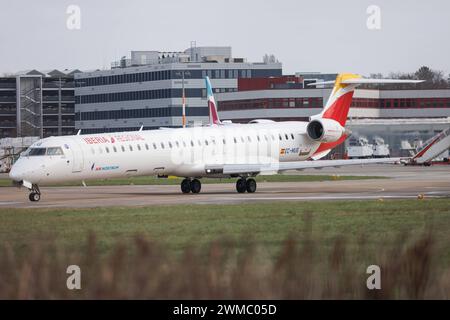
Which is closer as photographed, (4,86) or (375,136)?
(375,136)

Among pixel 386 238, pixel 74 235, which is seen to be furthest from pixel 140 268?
pixel 74 235

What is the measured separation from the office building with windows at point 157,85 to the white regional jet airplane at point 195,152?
8205 centimetres

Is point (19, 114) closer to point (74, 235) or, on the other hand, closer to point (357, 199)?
point (357, 199)

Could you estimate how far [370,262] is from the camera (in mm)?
16641

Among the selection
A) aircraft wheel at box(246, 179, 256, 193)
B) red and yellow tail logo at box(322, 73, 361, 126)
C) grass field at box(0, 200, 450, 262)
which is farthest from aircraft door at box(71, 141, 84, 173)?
red and yellow tail logo at box(322, 73, 361, 126)

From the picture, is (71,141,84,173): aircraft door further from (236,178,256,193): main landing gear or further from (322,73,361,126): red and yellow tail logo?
(322,73,361,126): red and yellow tail logo

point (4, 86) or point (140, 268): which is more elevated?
point (4, 86)

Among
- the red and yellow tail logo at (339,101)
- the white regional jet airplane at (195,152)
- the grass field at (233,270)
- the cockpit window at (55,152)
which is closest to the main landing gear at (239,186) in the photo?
the white regional jet airplane at (195,152)

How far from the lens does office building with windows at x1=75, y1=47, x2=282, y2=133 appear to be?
449ft

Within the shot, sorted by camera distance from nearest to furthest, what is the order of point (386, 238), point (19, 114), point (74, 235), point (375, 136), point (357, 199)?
point (386, 238)
point (74, 235)
point (357, 199)
point (375, 136)
point (19, 114)

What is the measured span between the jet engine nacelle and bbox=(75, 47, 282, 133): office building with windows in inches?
3225

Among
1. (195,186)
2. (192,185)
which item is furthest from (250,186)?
(192,185)
